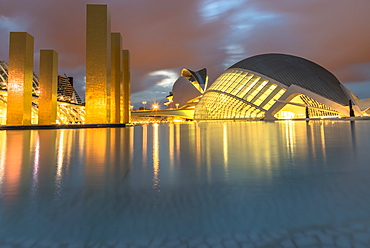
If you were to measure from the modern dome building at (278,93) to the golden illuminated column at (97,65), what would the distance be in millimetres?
19239

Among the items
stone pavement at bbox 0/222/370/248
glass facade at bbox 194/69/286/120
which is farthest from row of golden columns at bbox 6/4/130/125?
stone pavement at bbox 0/222/370/248

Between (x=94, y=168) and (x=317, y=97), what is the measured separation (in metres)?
31.2

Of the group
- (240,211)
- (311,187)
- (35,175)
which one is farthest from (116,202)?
(311,187)

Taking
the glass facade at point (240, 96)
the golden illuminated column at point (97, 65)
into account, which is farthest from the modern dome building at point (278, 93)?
the golden illuminated column at point (97, 65)

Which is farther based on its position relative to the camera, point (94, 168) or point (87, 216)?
point (94, 168)

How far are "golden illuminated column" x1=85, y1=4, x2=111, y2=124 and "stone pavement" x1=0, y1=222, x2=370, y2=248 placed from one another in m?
16.7

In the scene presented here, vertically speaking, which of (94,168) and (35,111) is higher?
(35,111)

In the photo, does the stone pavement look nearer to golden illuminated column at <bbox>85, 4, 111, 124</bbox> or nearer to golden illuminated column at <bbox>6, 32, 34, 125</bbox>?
golden illuminated column at <bbox>85, 4, 111, 124</bbox>

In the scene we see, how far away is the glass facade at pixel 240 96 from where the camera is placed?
29.3m

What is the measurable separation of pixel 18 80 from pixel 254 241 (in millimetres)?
24410

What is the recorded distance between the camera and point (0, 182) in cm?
215

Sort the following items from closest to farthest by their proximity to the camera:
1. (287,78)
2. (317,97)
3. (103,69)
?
(103,69) < (317,97) < (287,78)

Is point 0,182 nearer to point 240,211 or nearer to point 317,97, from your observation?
point 240,211

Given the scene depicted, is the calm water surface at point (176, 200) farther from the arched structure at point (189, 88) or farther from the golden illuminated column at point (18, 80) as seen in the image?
the arched structure at point (189, 88)
